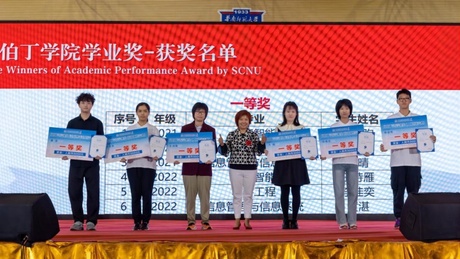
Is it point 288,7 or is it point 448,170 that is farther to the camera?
point 288,7

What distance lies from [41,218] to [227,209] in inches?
122

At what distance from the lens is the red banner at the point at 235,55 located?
6.47m

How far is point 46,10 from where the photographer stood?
6766mm

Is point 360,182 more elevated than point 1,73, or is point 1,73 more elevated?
point 1,73

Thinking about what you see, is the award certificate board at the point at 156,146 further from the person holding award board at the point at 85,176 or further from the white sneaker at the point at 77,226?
the white sneaker at the point at 77,226

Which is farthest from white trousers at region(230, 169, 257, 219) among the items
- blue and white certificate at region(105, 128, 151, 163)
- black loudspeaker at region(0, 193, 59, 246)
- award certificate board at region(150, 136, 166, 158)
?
black loudspeaker at region(0, 193, 59, 246)

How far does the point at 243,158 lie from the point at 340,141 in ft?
2.97

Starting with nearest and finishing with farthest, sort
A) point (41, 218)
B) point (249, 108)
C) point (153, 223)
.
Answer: point (41, 218), point (153, 223), point (249, 108)

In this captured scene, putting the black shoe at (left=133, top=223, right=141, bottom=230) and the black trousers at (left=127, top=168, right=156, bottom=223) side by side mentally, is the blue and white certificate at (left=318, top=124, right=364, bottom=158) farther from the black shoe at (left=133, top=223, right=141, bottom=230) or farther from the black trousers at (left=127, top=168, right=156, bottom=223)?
the black shoe at (left=133, top=223, right=141, bottom=230)

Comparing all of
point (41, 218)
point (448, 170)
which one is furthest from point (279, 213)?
point (41, 218)

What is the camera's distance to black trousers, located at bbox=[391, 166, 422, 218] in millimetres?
5277

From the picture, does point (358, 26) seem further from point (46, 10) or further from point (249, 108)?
point (46, 10)

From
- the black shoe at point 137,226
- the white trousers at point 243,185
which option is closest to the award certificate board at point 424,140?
the white trousers at point 243,185

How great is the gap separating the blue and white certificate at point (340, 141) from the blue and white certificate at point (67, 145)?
2161 mm
